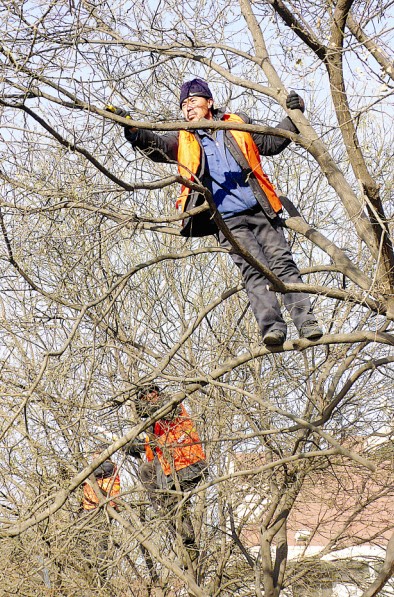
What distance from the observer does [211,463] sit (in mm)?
7293

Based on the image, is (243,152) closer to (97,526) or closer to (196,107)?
(196,107)

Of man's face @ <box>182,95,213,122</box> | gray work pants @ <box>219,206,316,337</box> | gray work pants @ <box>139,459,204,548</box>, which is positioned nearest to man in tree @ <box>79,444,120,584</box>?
gray work pants @ <box>139,459,204,548</box>

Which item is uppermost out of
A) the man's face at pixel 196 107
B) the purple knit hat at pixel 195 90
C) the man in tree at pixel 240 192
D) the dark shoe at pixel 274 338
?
the purple knit hat at pixel 195 90

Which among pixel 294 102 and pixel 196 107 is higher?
pixel 196 107

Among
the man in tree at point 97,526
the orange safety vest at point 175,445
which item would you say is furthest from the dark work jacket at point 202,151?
the man in tree at point 97,526

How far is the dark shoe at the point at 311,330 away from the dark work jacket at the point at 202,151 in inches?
28.1

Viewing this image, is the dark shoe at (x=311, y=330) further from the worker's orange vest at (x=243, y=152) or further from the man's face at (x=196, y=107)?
the man's face at (x=196, y=107)

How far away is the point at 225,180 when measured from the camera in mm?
5559

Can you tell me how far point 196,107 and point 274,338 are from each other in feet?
5.37

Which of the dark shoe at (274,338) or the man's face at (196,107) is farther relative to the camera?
the man's face at (196,107)

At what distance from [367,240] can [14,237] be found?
2.27m

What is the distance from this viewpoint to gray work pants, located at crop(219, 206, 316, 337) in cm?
521

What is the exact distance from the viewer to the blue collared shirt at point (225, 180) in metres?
5.51

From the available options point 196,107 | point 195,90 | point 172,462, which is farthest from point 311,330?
point 172,462
